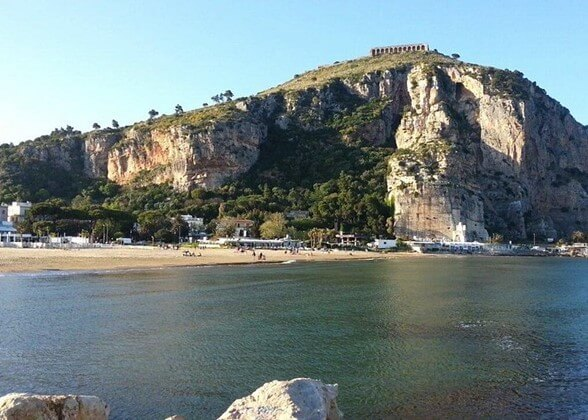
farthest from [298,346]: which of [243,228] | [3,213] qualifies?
[3,213]

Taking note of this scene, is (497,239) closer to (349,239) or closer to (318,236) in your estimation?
(349,239)

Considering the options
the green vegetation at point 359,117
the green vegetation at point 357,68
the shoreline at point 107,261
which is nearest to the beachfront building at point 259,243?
the shoreline at point 107,261

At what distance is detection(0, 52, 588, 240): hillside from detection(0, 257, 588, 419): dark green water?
7520 cm

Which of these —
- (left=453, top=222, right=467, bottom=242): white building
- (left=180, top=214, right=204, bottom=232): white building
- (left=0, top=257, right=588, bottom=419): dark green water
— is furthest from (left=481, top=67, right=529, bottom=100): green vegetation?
(left=0, top=257, right=588, bottom=419): dark green water

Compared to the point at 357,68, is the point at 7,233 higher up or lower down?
lower down

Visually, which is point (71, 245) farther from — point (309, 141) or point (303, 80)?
point (303, 80)

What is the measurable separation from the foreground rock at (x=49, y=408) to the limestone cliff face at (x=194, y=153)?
12146 centimetres

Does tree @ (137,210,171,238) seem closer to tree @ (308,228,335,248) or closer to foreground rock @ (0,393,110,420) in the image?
tree @ (308,228,335,248)

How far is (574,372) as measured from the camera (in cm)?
1703

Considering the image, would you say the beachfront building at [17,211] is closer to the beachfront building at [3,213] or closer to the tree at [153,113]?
the beachfront building at [3,213]

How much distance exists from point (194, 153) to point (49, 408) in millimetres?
122437

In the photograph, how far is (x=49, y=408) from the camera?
6.98m

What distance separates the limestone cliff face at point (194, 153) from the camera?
128m

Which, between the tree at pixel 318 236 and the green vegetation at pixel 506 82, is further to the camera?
the green vegetation at pixel 506 82
